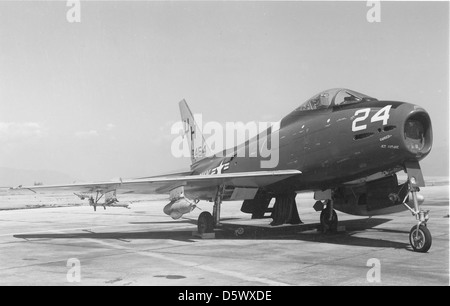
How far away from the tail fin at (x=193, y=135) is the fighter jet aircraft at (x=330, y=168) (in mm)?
3454

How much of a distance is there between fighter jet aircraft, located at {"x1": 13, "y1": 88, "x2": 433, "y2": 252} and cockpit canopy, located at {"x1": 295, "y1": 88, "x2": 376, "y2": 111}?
0.02 m

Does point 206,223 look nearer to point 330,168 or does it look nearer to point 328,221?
point 328,221

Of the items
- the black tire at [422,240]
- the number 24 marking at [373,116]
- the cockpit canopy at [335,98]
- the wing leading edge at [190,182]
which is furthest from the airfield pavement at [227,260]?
the cockpit canopy at [335,98]

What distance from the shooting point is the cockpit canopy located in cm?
1034

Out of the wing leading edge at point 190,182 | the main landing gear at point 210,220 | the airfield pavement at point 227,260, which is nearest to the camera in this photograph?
the airfield pavement at point 227,260

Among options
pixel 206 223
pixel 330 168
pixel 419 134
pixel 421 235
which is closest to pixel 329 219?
pixel 330 168

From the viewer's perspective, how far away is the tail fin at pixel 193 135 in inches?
749

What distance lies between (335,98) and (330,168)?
170 centimetres

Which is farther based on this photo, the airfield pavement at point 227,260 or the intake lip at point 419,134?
the intake lip at point 419,134

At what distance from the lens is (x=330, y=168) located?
34.5ft

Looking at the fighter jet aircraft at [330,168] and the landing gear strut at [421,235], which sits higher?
the fighter jet aircraft at [330,168]

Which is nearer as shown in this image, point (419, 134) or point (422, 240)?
point (422, 240)

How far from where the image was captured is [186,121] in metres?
20.0

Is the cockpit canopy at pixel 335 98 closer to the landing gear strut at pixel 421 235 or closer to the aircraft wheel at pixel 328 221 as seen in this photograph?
the landing gear strut at pixel 421 235
